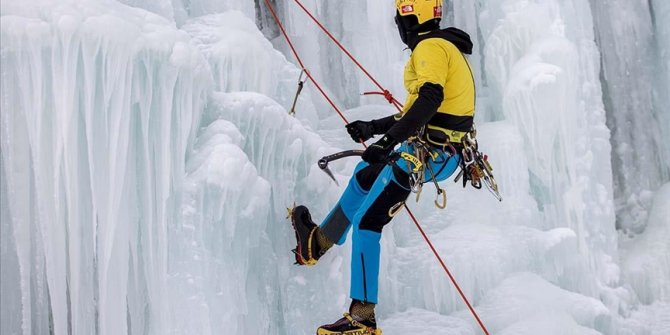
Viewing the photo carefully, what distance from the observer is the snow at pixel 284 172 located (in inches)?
137

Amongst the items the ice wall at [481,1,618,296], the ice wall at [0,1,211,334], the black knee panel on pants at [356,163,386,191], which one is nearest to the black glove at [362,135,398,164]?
the black knee panel on pants at [356,163,386,191]

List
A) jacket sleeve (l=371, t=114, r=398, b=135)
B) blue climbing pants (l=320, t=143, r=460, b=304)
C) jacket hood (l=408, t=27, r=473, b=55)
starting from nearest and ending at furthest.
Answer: blue climbing pants (l=320, t=143, r=460, b=304)
jacket hood (l=408, t=27, r=473, b=55)
jacket sleeve (l=371, t=114, r=398, b=135)

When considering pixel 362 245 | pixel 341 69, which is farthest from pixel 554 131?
pixel 362 245

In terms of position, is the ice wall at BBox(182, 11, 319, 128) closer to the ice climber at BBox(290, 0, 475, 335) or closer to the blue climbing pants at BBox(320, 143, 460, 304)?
the ice climber at BBox(290, 0, 475, 335)

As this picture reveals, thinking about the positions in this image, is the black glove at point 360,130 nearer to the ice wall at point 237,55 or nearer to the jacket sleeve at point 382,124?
the jacket sleeve at point 382,124

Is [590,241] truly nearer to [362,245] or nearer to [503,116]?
[503,116]

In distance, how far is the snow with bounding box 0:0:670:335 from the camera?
3.49m

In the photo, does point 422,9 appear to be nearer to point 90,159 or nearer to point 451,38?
point 451,38

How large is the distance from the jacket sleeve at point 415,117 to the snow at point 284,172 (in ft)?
2.86

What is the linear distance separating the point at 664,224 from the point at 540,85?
2.39 metres

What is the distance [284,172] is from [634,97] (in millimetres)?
5082

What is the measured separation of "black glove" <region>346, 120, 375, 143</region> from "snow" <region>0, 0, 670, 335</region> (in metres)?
0.49

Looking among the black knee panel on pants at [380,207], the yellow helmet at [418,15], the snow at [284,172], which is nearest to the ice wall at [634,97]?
the snow at [284,172]

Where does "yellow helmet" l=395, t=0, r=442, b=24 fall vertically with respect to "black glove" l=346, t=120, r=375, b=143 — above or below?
above
